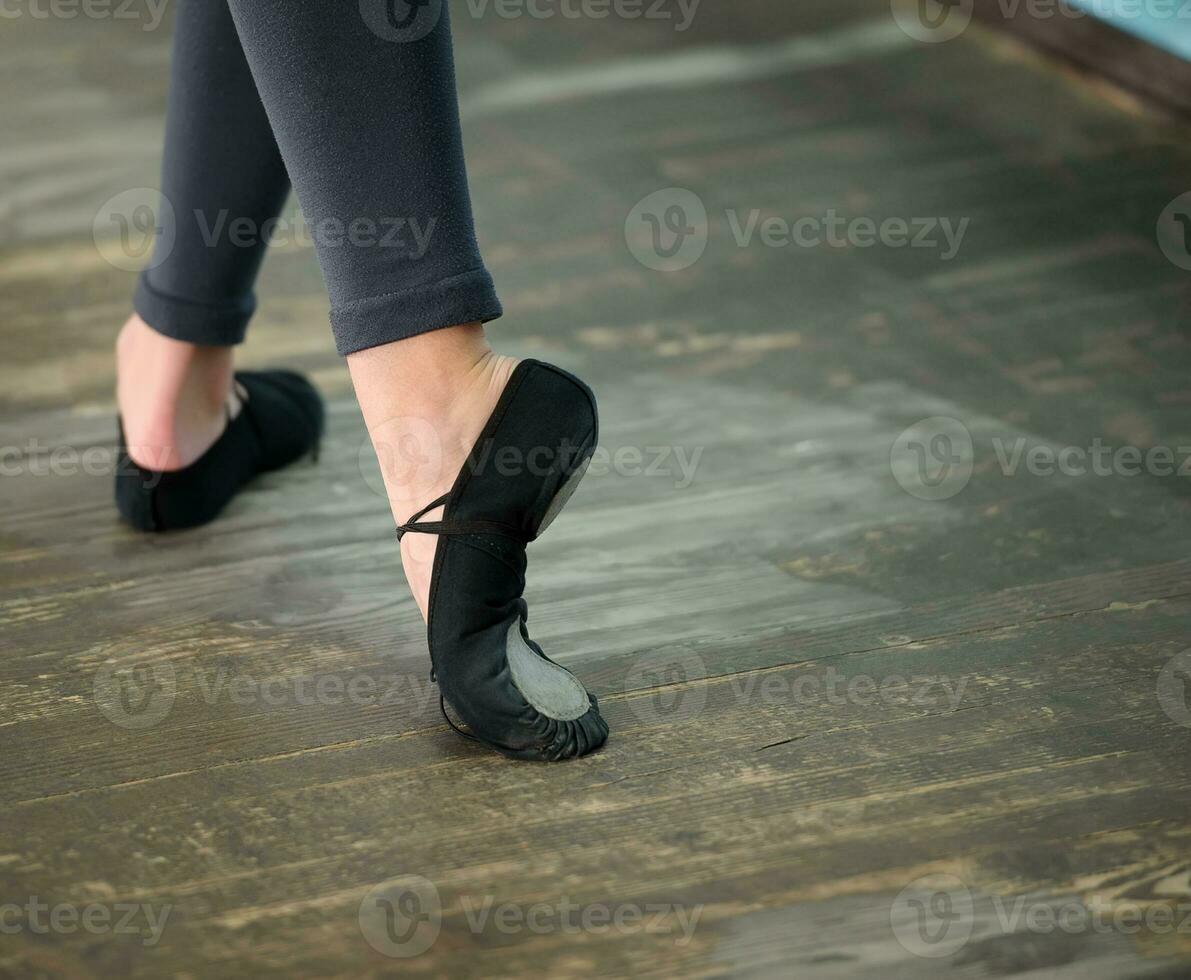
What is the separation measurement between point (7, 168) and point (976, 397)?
4.50 feet

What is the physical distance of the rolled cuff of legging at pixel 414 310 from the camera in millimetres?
792

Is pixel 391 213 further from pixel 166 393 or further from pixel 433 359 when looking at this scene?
pixel 166 393

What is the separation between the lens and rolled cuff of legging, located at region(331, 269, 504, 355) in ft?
2.60

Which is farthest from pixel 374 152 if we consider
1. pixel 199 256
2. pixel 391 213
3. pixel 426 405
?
pixel 199 256

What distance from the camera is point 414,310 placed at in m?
0.79

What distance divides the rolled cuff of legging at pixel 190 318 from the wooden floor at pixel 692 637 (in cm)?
16

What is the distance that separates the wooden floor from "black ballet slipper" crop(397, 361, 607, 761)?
0.11ft

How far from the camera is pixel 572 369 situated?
1.42 meters

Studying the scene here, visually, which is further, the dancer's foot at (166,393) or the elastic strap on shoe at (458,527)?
the dancer's foot at (166,393)

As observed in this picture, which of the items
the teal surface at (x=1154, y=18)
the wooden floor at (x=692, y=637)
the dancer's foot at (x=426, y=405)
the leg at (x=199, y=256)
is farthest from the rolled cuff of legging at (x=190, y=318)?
the teal surface at (x=1154, y=18)

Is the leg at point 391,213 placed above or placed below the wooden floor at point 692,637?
above

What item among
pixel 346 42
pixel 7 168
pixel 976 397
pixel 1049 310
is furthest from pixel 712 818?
pixel 7 168

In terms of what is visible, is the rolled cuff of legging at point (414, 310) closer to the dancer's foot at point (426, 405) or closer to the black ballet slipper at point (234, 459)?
the dancer's foot at point (426, 405)

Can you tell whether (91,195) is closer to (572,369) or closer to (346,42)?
(572,369)
